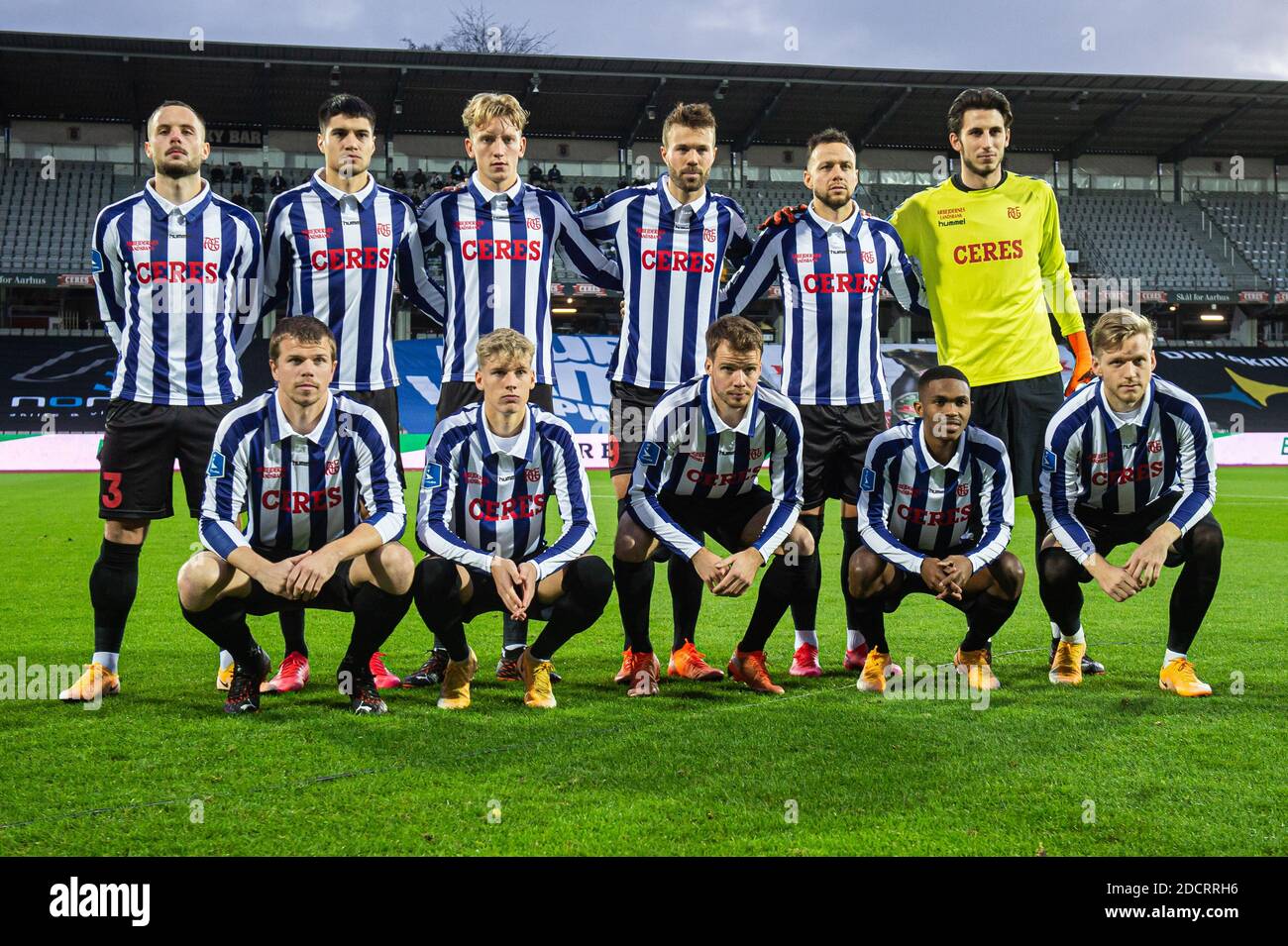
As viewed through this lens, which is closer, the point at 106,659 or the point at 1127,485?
the point at 106,659

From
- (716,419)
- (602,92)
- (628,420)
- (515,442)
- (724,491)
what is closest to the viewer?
(515,442)

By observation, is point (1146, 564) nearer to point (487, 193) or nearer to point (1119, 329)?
point (1119, 329)

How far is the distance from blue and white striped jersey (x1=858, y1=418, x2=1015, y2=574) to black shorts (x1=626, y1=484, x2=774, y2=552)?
40 cm

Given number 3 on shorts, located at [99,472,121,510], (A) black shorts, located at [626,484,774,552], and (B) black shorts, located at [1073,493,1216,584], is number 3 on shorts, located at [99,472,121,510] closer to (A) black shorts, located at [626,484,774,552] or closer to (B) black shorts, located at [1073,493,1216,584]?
(A) black shorts, located at [626,484,774,552]

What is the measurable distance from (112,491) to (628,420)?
6.08 feet

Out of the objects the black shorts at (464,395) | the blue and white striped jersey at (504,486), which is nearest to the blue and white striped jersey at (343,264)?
the black shorts at (464,395)

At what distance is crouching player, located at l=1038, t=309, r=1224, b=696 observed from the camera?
3.88 meters

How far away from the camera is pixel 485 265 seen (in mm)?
4359

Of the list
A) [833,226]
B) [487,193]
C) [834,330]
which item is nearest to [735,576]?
[834,330]

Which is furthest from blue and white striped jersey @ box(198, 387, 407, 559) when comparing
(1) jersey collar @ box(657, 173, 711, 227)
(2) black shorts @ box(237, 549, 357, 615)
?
(1) jersey collar @ box(657, 173, 711, 227)

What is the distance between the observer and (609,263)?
463 centimetres

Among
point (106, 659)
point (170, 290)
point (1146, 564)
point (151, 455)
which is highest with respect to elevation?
point (170, 290)
